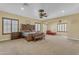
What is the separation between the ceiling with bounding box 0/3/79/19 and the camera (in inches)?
102

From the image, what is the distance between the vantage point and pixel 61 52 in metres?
2.71

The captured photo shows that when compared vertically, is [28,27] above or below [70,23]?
below

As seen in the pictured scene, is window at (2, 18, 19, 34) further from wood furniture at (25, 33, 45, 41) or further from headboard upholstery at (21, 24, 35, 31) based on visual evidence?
wood furniture at (25, 33, 45, 41)

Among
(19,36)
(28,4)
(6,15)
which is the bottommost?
(19,36)

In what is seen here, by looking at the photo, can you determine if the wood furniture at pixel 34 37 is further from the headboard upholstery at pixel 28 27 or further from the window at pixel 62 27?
the window at pixel 62 27

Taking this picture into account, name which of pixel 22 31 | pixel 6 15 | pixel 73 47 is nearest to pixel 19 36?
pixel 22 31

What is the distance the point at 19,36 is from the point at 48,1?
4.65 ft

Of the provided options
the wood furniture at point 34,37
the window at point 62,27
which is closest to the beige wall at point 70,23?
the window at point 62,27

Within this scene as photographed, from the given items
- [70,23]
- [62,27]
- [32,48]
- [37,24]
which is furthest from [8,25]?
[70,23]

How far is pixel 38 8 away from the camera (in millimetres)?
2701

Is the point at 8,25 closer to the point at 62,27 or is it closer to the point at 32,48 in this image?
the point at 32,48
